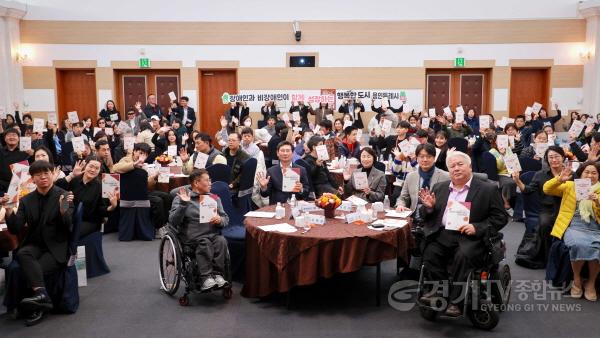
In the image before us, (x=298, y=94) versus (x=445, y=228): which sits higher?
(x=298, y=94)

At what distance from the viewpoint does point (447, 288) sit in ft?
13.4

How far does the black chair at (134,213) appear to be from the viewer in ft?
21.9

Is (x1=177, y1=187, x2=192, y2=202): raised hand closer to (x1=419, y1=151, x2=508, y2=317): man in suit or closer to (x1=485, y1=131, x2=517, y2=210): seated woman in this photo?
(x1=419, y1=151, x2=508, y2=317): man in suit

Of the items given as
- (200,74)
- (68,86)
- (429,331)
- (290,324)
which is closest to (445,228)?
(429,331)

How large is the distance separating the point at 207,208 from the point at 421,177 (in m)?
2.02

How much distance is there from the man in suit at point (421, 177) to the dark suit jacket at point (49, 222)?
2.95m

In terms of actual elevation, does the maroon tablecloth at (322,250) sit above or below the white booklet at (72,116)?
below

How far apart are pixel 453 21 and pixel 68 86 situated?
10.1 meters

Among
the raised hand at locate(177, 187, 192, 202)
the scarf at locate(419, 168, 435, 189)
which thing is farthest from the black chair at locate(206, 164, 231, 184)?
the scarf at locate(419, 168, 435, 189)

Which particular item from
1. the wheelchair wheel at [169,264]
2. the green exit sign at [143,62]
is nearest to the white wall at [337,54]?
the green exit sign at [143,62]

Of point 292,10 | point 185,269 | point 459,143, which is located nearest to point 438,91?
point 292,10

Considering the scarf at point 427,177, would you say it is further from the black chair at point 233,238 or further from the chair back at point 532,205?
the black chair at point 233,238

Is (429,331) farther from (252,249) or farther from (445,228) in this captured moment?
(252,249)

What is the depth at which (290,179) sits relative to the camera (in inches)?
212
